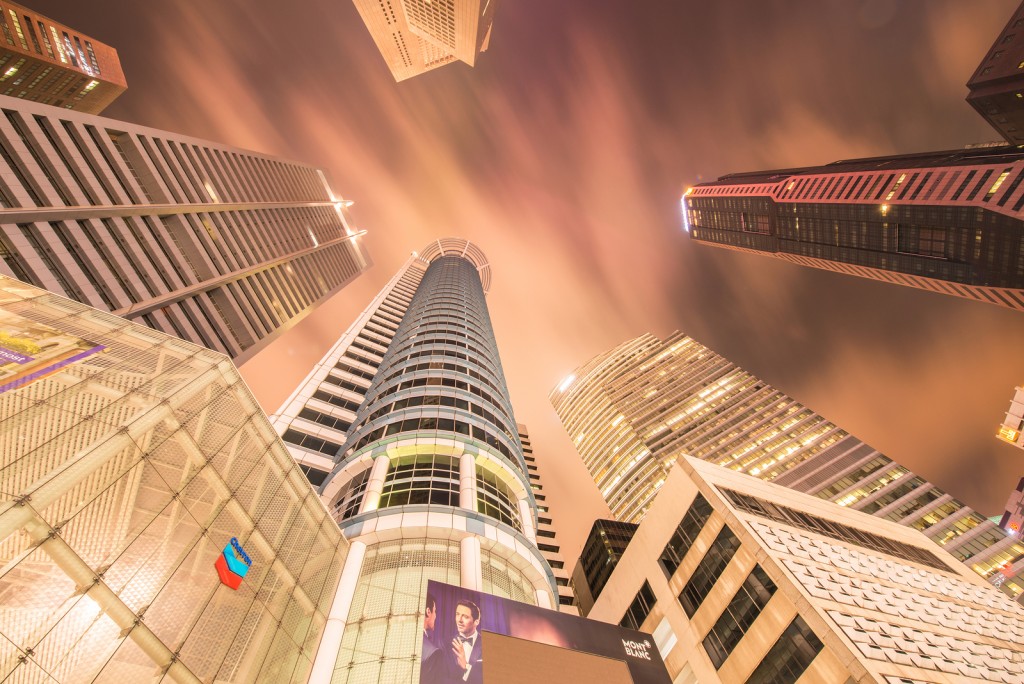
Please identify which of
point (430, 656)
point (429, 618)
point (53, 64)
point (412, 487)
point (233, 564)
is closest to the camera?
point (233, 564)

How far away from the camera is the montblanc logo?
1920 cm

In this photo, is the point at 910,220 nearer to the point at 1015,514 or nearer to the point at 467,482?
the point at 1015,514

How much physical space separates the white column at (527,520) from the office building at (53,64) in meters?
112

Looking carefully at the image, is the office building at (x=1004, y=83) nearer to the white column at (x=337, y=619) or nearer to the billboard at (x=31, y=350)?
the white column at (x=337, y=619)

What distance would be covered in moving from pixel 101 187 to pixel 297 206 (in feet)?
177

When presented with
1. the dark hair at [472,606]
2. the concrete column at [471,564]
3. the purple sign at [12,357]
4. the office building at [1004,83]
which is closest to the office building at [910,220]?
the office building at [1004,83]

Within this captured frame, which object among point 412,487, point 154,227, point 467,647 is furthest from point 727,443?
point 154,227

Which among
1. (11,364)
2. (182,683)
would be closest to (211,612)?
(182,683)

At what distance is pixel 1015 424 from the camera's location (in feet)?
237

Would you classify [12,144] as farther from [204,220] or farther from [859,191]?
[859,191]

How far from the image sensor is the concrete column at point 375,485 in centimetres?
2494

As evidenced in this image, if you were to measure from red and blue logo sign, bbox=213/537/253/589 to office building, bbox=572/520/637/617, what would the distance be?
231 ft

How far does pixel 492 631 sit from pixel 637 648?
23.6ft

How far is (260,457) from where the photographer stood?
1652cm
